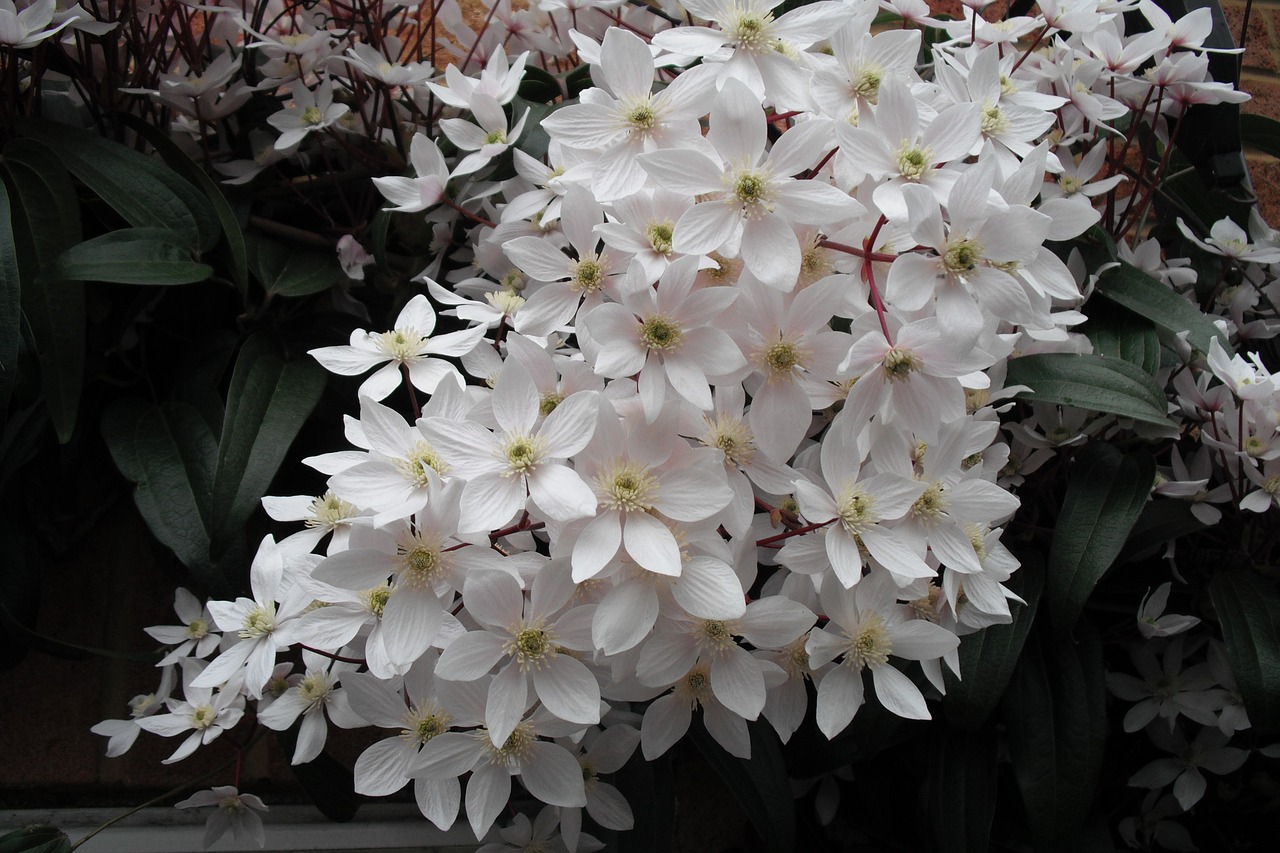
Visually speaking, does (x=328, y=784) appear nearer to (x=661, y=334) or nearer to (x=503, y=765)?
(x=503, y=765)

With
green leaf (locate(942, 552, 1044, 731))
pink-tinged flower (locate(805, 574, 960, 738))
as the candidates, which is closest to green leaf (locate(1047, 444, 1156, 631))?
green leaf (locate(942, 552, 1044, 731))

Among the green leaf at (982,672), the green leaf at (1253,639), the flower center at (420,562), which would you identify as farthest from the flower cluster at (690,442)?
the green leaf at (1253,639)

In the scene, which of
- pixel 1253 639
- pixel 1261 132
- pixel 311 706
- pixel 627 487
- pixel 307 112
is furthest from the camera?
pixel 1261 132

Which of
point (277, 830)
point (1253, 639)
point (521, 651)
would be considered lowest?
point (277, 830)

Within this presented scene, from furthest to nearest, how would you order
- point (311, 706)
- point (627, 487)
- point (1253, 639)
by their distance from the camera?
1. point (1253, 639)
2. point (311, 706)
3. point (627, 487)

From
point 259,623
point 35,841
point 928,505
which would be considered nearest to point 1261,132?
point 928,505

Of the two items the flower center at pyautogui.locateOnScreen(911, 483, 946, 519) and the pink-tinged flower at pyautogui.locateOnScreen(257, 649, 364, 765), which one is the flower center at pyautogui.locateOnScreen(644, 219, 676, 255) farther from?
the pink-tinged flower at pyautogui.locateOnScreen(257, 649, 364, 765)
